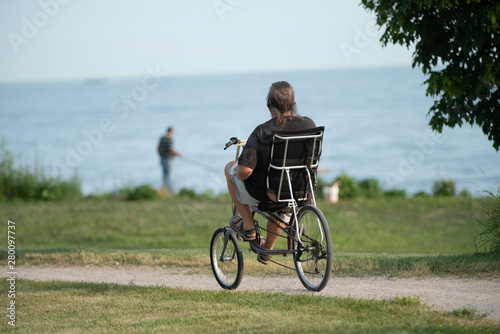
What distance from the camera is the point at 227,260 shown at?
23.0 feet

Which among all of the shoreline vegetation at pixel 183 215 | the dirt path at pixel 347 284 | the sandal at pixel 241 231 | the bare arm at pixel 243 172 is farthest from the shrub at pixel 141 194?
the bare arm at pixel 243 172

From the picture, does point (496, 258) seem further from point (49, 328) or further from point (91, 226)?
point (91, 226)

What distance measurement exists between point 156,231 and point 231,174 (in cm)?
935

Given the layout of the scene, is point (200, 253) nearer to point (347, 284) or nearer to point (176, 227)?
point (347, 284)

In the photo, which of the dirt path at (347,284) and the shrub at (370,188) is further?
the shrub at (370,188)

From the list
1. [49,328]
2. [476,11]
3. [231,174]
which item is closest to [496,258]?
[476,11]

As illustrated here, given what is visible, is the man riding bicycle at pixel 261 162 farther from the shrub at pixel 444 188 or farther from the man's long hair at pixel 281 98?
the shrub at pixel 444 188

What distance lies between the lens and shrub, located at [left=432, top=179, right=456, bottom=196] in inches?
802

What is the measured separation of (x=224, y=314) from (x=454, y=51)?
467cm

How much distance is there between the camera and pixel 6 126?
79438 millimetres

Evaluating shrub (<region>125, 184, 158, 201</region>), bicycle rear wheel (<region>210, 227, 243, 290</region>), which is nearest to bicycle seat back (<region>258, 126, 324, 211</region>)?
bicycle rear wheel (<region>210, 227, 243, 290</region>)

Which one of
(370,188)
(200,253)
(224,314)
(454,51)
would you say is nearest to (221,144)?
(370,188)

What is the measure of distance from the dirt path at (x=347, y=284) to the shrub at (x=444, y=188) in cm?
1366

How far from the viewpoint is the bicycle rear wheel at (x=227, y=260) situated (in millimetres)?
6781
